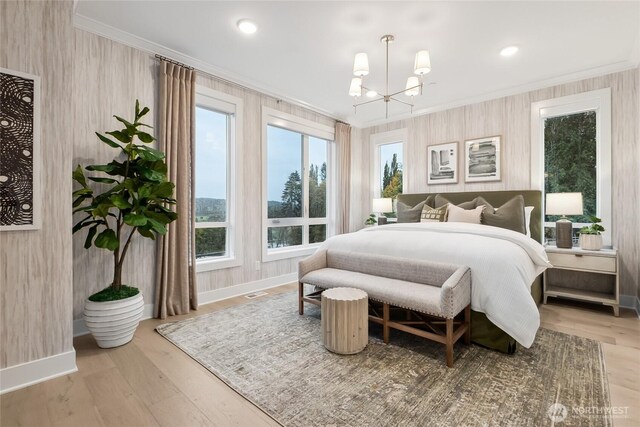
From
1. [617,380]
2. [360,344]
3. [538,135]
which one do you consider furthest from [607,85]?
[360,344]

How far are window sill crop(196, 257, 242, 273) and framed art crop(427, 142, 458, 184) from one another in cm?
325

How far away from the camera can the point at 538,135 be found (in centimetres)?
382

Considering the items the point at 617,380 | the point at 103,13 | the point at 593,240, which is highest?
the point at 103,13

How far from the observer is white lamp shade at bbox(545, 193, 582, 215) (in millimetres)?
3234

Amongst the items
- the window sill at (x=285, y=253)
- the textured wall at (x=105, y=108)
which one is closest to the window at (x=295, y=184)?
the window sill at (x=285, y=253)

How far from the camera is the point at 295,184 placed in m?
4.68

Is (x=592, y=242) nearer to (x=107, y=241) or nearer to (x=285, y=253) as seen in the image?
(x=285, y=253)

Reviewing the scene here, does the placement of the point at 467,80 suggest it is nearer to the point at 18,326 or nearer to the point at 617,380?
the point at 617,380

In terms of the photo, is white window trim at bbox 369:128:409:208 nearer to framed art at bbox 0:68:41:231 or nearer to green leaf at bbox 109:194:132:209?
Answer: green leaf at bbox 109:194:132:209

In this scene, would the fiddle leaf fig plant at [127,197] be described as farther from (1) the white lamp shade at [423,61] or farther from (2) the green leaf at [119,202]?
(1) the white lamp shade at [423,61]

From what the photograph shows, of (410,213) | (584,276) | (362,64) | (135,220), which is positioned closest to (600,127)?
(584,276)

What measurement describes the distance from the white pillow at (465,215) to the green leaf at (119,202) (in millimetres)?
3471

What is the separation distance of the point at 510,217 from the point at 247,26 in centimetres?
345

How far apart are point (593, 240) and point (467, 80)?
7.63 ft
